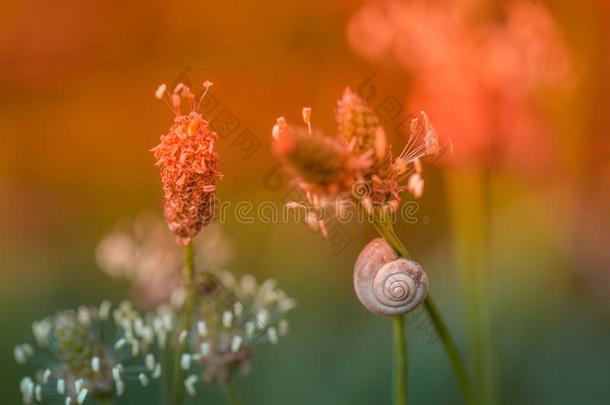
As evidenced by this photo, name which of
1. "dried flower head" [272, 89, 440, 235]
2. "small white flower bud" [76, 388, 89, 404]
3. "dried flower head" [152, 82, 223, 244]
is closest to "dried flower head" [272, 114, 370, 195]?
"dried flower head" [272, 89, 440, 235]

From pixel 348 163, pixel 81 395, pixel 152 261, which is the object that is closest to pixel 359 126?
pixel 348 163

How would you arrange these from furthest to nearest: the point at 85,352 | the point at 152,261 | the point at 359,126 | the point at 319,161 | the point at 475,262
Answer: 1. the point at 475,262
2. the point at 152,261
3. the point at 85,352
4. the point at 359,126
5. the point at 319,161

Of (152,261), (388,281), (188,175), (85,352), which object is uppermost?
(152,261)

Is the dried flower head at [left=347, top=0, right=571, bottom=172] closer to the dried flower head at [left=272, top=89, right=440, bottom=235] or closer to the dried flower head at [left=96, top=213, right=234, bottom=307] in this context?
the dried flower head at [left=96, top=213, right=234, bottom=307]

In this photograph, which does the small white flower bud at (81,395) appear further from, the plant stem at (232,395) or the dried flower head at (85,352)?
the plant stem at (232,395)

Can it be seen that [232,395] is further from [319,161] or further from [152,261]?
[152,261]

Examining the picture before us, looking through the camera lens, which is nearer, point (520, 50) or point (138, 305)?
point (138, 305)

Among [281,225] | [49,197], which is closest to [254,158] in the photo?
[281,225]

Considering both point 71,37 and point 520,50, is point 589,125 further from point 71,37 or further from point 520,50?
point 71,37
